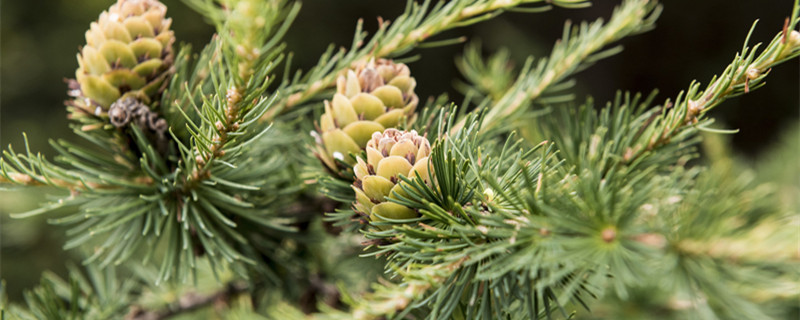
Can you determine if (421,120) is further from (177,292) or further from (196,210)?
(177,292)

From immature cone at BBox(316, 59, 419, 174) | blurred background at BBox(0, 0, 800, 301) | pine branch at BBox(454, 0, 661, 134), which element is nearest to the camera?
immature cone at BBox(316, 59, 419, 174)

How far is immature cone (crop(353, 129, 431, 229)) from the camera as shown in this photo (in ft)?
1.08

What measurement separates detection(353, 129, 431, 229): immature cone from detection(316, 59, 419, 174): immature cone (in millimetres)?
47

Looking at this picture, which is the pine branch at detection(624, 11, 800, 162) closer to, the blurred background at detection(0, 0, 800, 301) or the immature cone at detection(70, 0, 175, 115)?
the immature cone at detection(70, 0, 175, 115)

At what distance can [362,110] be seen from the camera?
393 millimetres

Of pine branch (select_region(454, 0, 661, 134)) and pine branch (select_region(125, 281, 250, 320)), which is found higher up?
pine branch (select_region(454, 0, 661, 134))

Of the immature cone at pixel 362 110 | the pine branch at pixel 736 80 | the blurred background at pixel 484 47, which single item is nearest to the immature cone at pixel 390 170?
the immature cone at pixel 362 110

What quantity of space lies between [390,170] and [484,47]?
2371mm

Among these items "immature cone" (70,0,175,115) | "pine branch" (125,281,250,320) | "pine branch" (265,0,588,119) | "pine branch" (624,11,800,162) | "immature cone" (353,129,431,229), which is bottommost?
"pine branch" (125,281,250,320)

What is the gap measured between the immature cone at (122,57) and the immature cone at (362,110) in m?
0.14

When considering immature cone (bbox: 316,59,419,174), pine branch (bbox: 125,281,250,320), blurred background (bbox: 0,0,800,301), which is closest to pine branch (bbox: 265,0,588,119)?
immature cone (bbox: 316,59,419,174)

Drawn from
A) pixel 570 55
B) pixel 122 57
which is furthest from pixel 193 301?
pixel 570 55

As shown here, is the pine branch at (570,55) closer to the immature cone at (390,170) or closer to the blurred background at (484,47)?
the immature cone at (390,170)

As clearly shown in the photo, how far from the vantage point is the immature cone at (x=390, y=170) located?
1.08 ft
